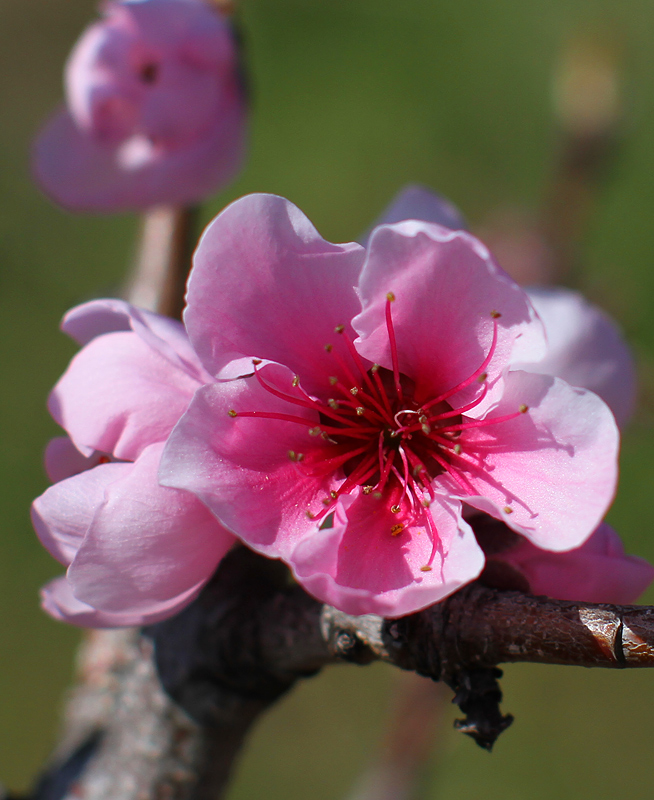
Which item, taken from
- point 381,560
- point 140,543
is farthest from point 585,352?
point 140,543

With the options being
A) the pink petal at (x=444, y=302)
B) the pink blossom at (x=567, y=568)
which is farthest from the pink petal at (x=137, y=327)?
the pink blossom at (x=567, y=568)

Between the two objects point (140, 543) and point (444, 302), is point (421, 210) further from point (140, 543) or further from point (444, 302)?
point (140, 543)

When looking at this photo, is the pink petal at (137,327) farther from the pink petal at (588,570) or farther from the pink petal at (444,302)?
the pink petal at (588,570)

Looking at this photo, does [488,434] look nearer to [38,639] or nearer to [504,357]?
[504,357]

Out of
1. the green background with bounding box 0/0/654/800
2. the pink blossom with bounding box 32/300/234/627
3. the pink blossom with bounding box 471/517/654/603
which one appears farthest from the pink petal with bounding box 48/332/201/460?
the green background with bounding box 0/0/654/800

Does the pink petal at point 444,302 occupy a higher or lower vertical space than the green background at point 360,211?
higher

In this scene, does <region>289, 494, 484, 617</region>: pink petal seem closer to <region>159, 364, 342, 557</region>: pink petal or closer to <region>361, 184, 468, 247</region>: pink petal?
<region>159, 364, 342, 557</region>: pink petal
